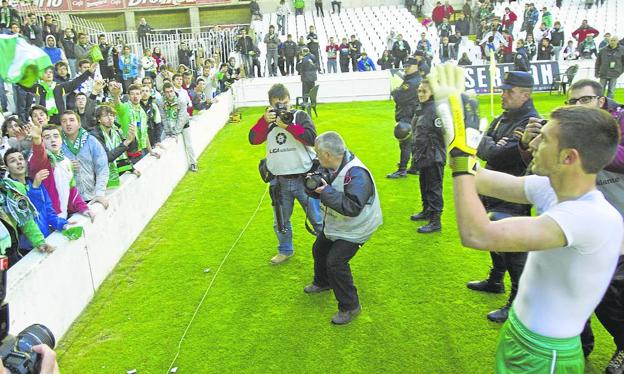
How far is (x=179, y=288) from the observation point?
5527mm

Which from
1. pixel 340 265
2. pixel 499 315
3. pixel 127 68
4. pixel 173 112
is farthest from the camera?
pixel 127 68

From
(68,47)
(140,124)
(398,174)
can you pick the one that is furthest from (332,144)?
(68,47)

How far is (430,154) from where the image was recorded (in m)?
6.45

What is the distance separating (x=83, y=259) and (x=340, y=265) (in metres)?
2.62

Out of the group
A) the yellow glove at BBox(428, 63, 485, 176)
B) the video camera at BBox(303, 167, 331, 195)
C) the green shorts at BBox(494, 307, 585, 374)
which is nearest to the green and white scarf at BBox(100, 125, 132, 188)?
the video camera at BBox(303, 167, 331, 195)

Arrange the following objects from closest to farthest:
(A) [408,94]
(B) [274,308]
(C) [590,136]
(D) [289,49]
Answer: (C) [590,136], (B) [274,308], (A) [408,94], (D) [289,49]

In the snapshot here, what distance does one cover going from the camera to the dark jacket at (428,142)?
6438mm

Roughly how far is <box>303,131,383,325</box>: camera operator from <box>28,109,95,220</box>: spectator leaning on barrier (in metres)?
2.62

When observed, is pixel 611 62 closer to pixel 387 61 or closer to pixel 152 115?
pixel 387 61

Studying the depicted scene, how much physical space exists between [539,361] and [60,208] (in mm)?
4666

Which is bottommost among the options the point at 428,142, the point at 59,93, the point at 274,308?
the point at 274,308

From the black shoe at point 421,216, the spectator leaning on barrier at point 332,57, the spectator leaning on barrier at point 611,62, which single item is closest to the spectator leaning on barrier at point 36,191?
the black shoe at point 421,216

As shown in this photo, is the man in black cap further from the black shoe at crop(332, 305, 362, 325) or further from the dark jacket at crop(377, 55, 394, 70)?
the dark jacket at crop(377, 55, 394, 70)

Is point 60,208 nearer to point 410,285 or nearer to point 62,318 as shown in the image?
point 62,318
